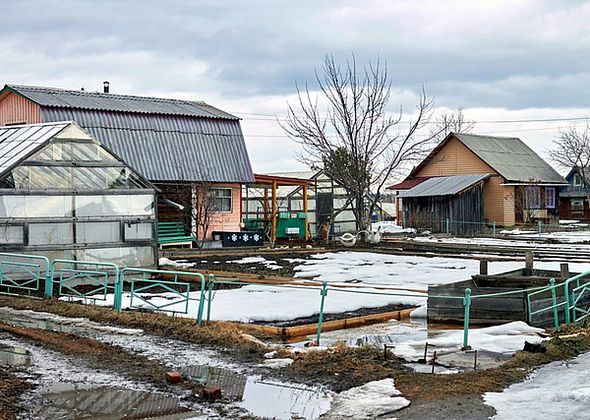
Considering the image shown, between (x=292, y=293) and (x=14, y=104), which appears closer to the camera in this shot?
(x=292, y=293)

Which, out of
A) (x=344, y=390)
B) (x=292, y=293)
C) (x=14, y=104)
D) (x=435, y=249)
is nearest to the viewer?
(x=344, y=390)

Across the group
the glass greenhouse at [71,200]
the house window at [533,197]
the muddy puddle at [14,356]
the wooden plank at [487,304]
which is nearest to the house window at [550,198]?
the house window at [533,197]

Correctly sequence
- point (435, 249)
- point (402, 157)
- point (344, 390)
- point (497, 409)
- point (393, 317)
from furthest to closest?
point (402, 157)
point (435, 249)
point (393, 317)
point (344, 390)
point (497, 409)

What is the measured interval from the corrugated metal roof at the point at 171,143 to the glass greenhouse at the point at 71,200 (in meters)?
12.5

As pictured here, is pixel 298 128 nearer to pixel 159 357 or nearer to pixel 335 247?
pixel 335 247

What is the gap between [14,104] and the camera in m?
36.4

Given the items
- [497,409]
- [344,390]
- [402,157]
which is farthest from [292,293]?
[402,157]

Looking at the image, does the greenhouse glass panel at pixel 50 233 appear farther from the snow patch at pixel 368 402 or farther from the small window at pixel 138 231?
the snow patch at pixel 368 402

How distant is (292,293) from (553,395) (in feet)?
33.7

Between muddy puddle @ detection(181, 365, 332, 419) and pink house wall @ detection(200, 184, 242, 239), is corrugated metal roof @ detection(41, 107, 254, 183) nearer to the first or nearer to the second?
pink house wall @ detection(200, 184, 242, 239)

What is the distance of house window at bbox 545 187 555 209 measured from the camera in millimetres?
60325

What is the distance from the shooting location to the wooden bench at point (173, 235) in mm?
Result: 35094

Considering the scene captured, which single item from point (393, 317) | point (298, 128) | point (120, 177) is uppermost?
point (298, 128)

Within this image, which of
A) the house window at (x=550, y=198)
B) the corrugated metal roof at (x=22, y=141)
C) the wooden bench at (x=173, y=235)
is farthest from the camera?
the house window at (x=550, y=198)
